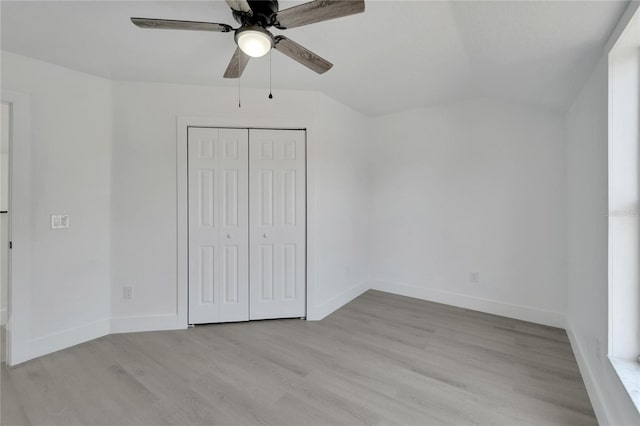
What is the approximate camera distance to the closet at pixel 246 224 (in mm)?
2859

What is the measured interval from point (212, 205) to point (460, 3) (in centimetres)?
262

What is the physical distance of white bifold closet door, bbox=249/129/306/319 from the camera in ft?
9.73

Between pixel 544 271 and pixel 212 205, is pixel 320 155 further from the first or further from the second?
pixel 544 271

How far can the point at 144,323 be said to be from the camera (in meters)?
2.76

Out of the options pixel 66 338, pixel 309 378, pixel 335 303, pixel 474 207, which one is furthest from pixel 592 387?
pixel 66 338

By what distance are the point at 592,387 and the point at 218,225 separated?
3207 millimetres

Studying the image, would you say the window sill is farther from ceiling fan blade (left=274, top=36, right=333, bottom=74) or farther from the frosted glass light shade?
the frosted glass light shade

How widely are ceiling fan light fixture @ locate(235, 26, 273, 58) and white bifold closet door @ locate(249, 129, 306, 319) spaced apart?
1441 millimetres

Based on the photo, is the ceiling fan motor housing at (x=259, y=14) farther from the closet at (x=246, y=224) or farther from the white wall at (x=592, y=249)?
the white wall at (x=592, y=249)

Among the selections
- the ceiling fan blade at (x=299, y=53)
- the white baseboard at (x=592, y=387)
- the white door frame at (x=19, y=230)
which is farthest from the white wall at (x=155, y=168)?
the white baseboard at (x=592, y=387)

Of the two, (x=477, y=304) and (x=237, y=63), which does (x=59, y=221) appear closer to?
(x=237, y=63)

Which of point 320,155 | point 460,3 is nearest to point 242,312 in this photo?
point 320,155

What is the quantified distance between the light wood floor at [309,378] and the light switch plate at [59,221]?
1105 mm

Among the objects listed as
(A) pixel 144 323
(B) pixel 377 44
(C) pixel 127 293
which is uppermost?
(B) pixel 377 44
